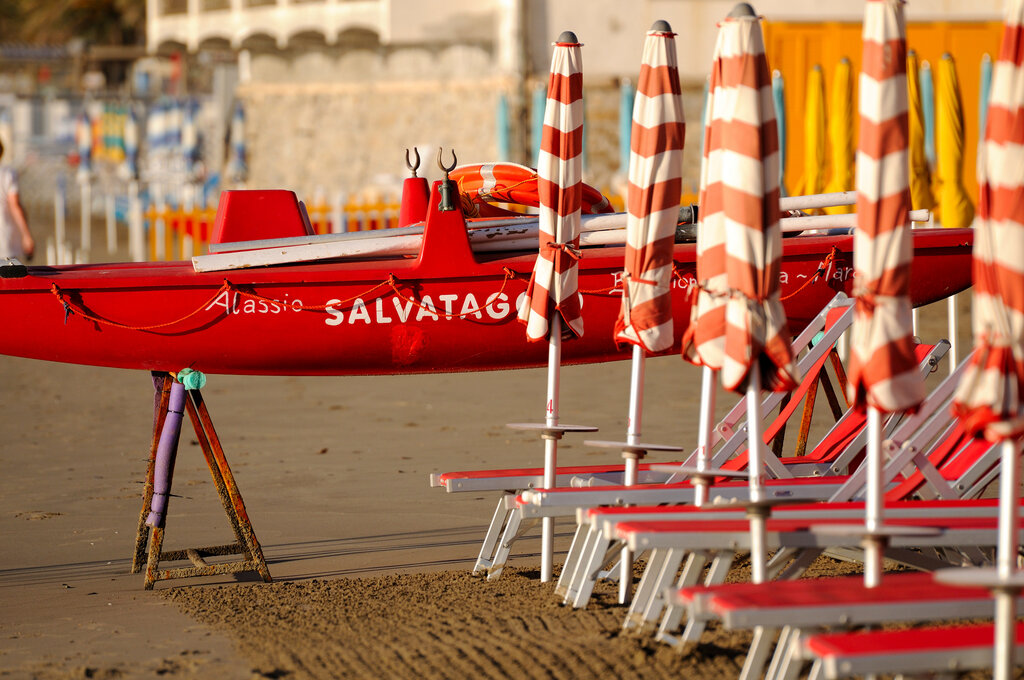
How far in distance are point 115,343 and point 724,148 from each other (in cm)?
356

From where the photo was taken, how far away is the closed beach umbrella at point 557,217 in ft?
21.1

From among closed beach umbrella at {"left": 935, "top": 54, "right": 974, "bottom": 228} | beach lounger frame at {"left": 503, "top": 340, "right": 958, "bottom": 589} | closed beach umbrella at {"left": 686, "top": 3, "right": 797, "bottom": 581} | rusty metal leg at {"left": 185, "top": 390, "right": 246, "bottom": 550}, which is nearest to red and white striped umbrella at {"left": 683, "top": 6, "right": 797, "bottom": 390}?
closed beach umbrella at {"left": 686, "top": 3, "right": 797, "bottom": 581}

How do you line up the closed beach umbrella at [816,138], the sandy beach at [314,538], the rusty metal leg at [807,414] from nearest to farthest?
the sandy beach at [314,538] < the rusty metal leg at [807,414] < the closed beach umbrella at [816,138]

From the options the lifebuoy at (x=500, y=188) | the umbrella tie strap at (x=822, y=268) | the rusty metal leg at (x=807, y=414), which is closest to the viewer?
the rusty metal leg at (x=807, y=414)

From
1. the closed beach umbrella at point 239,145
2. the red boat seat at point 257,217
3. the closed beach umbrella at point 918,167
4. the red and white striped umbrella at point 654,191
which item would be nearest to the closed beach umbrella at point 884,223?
the red and white striped umbrella at point 654,191

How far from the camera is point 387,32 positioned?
2156 centimetres

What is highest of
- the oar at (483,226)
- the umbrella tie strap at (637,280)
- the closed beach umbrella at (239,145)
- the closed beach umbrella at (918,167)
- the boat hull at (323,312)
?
the closed beach umbrella at (239,145)

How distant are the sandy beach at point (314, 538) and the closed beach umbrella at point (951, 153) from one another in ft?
8.32

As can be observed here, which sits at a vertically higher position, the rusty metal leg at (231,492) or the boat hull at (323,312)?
the boat hull at (323,312)

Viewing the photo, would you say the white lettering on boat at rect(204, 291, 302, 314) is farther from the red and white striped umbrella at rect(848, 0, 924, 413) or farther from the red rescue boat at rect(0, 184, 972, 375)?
the red and white striped umbrella at rect(848, 0, 924, 413)

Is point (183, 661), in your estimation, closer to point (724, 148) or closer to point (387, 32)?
point (724, 148)

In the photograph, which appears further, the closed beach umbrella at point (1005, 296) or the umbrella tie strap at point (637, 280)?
the umbrella tie strap at point (637, 280)

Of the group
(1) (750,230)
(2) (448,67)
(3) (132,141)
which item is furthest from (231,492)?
(3) (132,141)

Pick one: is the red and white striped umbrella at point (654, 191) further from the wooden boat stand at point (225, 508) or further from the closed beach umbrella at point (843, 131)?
the closed beach umbrella at point (843, 131)
